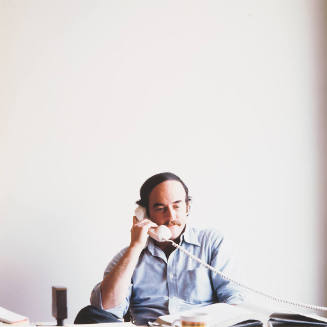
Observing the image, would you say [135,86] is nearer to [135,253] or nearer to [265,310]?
[135,253]

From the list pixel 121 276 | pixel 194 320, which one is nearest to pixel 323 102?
pixel 121 276

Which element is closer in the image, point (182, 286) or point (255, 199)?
point (182, 286)

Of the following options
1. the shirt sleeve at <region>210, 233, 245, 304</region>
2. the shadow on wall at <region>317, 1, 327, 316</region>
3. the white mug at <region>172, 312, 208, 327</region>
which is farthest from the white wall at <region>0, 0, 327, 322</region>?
the white mug at <region>172, 312, 208, 327</region>

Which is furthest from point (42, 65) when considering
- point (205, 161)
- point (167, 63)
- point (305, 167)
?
point (305, 167)

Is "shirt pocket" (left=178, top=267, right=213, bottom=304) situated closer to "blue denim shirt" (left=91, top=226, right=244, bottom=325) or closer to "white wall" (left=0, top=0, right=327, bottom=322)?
"blue denim shirt" (left=91, top=226, right=244, bottom=325)

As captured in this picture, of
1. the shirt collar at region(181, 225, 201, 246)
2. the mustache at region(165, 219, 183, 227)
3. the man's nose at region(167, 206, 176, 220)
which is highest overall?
the man's nose at region(167, 206, 176, 220)

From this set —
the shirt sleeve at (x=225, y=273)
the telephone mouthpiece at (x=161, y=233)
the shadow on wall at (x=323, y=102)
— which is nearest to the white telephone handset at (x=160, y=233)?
the telephone mouthpiece at (x=161, y=233)

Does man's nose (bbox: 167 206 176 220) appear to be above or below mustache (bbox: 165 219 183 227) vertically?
above

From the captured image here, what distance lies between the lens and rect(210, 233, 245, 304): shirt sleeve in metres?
2.02

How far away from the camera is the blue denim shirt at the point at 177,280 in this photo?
2078 millimetres

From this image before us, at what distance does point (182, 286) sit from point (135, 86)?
1054mm

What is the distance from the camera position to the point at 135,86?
252cm

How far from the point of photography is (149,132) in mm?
2510

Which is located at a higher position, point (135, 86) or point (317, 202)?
point (135, 86)
